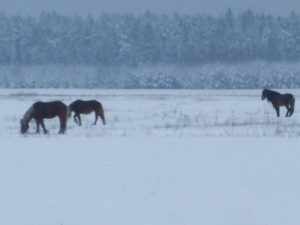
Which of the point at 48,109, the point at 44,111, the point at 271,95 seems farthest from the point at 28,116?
the point at 271,95

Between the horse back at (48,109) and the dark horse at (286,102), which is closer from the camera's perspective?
the horse back at (48,109)

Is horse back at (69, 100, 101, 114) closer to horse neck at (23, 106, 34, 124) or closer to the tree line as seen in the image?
A: horse neck at (23, 106, 34, 124)

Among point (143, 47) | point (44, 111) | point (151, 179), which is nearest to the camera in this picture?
point (151, 179)

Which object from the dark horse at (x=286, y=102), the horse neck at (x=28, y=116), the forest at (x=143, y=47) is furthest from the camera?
the forest at (x=143, y=47)

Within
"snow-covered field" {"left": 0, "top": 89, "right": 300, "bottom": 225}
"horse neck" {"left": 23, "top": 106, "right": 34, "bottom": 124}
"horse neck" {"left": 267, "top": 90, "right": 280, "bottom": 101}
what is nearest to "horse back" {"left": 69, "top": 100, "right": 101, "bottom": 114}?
"horse neck" {"left": 23, "top": 106, "right": 34, "bottom": 124}

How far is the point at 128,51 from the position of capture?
136m

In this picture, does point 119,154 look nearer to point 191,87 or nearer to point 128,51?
point 191,87

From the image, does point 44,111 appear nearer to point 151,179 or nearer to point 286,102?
point 286,102

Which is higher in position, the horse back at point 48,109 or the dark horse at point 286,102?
the horse back at point 48,109

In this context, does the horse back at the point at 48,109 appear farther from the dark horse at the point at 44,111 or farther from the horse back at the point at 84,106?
the horse back at the point at 84,106

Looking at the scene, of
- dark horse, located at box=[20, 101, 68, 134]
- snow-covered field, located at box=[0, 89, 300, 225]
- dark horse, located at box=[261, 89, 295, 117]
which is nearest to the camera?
snow-covered field, located at box=[0, 89, 300, 225]

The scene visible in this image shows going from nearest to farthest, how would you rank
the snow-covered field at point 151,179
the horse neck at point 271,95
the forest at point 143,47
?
the snow-covered field at point 151,179 → the horse neck at point 271,95 → the forest at point 143,47

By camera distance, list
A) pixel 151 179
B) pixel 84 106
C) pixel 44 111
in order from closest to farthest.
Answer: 1. pixel 151 179
2. pixel 44 111
3. pixel 84 106

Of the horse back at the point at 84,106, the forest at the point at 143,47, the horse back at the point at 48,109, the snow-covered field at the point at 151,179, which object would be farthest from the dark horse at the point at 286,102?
the forest at the point at 143,47
